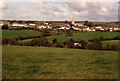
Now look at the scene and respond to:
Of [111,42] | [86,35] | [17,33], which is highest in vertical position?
[17,33]

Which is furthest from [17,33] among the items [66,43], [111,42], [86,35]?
[111,42]

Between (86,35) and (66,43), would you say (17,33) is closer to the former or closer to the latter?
(66,43)

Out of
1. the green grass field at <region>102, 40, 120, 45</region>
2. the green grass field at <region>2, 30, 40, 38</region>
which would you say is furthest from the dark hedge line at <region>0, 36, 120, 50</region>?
the green grass field at <region>2, 30, 40, 38</region>

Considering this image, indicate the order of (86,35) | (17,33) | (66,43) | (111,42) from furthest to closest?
(17,33) → (86,35) → (111,42) → (66,43)

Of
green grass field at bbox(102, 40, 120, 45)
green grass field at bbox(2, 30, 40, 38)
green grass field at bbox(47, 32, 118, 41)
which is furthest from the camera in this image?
green grass field at bbox(2, 30, 40, 38)

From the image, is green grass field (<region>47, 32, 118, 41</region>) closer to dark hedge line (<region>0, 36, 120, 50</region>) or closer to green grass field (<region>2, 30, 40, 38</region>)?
dark hedge line (<region>0, 36, 120, 50</region>)

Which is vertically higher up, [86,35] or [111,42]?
[86,35]

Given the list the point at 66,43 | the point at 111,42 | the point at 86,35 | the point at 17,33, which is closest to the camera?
the point at 66,43

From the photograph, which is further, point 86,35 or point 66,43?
point 86,35

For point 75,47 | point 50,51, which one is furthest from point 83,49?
point 50,51

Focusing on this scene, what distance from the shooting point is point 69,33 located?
3653 cm

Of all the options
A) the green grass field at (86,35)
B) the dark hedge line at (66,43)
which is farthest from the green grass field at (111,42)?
the green grass field at (86,35)

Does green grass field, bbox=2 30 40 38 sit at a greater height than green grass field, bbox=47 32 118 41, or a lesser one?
greater

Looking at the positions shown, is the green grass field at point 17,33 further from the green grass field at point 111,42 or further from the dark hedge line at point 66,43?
the green grass field at point 111,42
